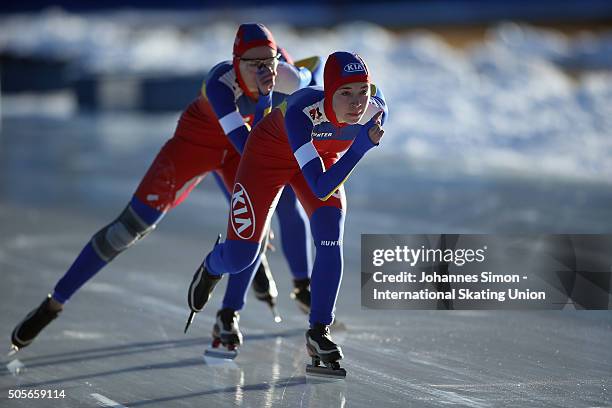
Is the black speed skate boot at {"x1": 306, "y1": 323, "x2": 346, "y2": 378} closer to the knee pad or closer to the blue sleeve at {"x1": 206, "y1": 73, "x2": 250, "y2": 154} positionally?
the blue sleeve at {"x1": 206, "y1": 73, "x2": 250, "y2": 154}

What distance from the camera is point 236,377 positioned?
4.50m

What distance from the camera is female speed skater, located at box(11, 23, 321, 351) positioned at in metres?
4.89

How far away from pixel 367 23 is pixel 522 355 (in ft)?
70.0

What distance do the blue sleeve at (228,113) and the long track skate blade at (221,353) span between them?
38.2 inches

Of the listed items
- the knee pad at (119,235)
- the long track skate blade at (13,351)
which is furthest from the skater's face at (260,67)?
the long track skate blade at (13,351)

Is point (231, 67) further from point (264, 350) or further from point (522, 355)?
point (522, 355)

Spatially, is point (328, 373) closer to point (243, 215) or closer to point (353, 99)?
point (243, 215)

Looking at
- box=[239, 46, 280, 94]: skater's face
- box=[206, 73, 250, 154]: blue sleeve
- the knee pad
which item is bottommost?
the knee pad

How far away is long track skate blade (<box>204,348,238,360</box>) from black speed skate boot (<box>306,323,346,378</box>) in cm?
46

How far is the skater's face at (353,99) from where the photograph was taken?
4324 mm

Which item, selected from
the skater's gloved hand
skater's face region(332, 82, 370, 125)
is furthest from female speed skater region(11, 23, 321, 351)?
the skater's gloved hand

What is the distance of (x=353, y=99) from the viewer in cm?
434

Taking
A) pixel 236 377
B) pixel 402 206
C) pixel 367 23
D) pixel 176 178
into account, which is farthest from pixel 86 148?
pixel 367 23

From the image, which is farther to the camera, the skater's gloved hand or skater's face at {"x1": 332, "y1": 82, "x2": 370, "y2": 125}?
skater's face at {"x1": 332, "y1": 82, "x2": 370, "y2": 125}
